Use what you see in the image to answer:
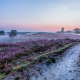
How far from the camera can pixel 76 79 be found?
4.41m

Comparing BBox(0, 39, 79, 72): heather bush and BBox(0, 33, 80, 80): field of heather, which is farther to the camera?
BBox(0, 39, 79, 72): heather bush

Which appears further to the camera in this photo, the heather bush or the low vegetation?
the heather bush

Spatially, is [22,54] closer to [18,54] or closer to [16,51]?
[18,54]

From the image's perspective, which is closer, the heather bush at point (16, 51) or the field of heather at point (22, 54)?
the field of heather at point (22, 54)

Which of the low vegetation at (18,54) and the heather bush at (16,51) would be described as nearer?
the low vegetation at (18,54)

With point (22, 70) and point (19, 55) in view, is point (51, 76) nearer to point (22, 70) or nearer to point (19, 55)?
point (22, 70)

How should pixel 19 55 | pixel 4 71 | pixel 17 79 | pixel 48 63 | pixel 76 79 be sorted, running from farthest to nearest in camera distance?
pixel 19 55, pixel 48 63, pixel 4 71, pixel 76 79, pixel 17 79

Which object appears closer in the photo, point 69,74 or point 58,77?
point 58,77

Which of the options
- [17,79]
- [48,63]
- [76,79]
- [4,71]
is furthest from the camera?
[48,63]

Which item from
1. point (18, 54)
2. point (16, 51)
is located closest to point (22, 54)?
point (18, 54)

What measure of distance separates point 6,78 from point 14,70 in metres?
0.79

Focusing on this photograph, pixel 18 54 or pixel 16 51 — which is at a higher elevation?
pixel 16 51

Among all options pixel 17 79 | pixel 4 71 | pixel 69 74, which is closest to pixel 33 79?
pixel 17 79

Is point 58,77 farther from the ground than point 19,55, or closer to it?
closer to it
